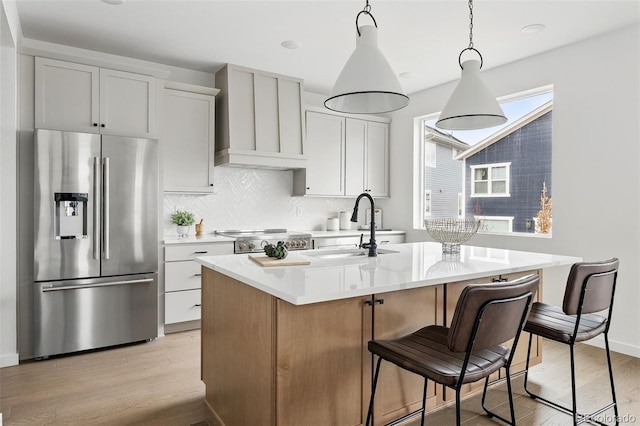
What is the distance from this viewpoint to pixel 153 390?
8.73 ft

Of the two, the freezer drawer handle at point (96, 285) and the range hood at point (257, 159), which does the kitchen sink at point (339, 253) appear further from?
the range hood at point (257, 159)

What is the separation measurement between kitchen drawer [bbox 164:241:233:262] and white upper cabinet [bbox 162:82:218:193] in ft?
1.96

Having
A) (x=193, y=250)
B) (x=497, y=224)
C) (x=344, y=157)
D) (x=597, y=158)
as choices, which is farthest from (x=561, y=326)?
(x=344, y=157)

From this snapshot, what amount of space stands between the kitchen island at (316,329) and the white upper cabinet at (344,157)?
2726 millimetres

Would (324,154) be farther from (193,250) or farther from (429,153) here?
(193,250)

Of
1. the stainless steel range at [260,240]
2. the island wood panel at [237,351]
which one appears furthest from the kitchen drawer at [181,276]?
the island wood panel at [237,351]

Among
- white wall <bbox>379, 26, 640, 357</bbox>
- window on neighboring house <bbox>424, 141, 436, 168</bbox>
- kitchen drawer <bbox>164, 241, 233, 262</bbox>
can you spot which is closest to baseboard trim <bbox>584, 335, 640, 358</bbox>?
white wall <bbox>379, 26, 640, 357</bbox>

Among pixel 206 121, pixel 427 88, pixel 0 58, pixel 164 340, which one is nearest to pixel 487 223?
pixel 427 88

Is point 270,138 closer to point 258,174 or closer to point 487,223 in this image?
point 258,174

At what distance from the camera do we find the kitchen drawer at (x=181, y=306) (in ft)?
12.3

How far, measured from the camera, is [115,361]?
317cm

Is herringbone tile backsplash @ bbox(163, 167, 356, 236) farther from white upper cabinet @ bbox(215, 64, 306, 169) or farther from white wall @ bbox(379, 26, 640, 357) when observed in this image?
white wall @ bbox(379, 26, 640, 357)

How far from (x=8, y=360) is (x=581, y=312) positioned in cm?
379

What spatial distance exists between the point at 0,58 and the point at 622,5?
14.8 ft
